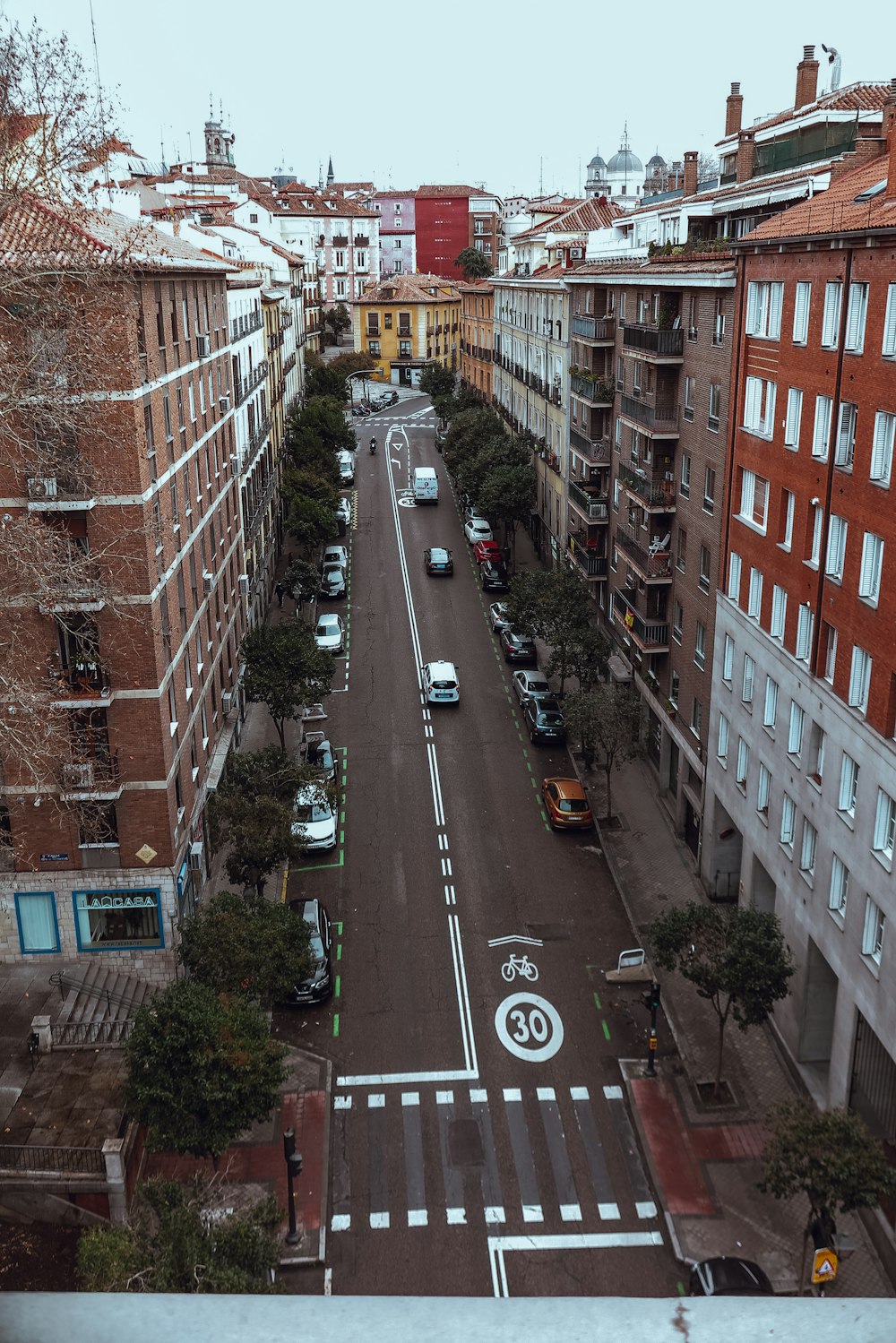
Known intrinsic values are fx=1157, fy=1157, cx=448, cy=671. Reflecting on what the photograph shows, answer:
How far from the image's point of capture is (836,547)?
27109 millimetres

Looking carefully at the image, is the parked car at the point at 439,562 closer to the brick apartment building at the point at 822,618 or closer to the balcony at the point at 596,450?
the balcony at the point at 596,450

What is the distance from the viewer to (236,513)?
2025 inches

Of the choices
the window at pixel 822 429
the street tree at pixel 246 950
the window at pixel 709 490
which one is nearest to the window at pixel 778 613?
the window at pixel 822 429

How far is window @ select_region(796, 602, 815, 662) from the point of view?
28453mm

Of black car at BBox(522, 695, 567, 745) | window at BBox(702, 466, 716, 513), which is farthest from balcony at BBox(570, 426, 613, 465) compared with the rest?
window at BBox(702, 466, 716, 513)

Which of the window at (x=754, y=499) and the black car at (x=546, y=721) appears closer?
the window at (x=754, y=499)

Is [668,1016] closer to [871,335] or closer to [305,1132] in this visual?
[305,1132]

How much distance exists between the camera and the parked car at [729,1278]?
68.8 feet

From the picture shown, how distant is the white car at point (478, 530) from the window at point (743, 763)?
43.9 meters

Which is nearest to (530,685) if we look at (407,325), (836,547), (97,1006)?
(836,547)

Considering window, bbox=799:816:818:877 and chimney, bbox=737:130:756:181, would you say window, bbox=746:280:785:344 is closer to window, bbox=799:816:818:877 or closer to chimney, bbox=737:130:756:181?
window, bbox=799:816:818:877

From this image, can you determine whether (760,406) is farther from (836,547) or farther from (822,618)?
(822,618)

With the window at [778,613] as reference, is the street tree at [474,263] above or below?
above

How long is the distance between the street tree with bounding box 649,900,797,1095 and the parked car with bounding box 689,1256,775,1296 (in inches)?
220
